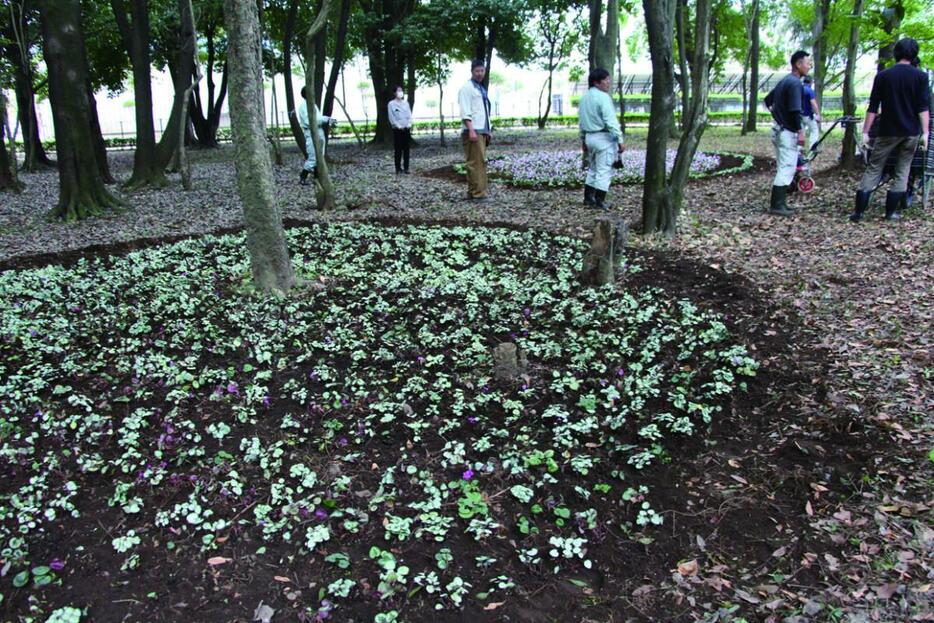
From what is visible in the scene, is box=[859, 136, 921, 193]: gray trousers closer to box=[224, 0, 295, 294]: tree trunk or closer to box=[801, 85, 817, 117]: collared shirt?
box=[801, 85, 817, 117]: collared shirt

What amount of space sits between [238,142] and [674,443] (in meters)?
4.02

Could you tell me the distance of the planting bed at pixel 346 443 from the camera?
2.76 m

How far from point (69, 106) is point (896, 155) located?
1067 cm

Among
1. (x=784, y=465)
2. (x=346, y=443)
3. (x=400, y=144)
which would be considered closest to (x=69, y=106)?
(x=400, y=144)

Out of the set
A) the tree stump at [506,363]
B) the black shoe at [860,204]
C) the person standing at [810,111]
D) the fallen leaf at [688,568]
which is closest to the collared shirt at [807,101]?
the person standing at [810,111]

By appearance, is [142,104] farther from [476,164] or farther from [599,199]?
[599,199]

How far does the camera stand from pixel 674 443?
365cm

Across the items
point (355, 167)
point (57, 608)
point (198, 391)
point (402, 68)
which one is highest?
point (402, 68)

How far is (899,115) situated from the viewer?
708 centimetres

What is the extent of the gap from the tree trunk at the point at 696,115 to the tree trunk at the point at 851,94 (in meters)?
4.15

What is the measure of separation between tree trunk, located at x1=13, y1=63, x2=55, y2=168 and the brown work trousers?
12416 mm

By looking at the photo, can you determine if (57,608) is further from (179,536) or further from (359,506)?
(359,506)

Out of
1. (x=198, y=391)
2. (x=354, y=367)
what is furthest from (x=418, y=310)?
(x=198, y=391)

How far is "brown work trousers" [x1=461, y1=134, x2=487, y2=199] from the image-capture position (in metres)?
9.53
